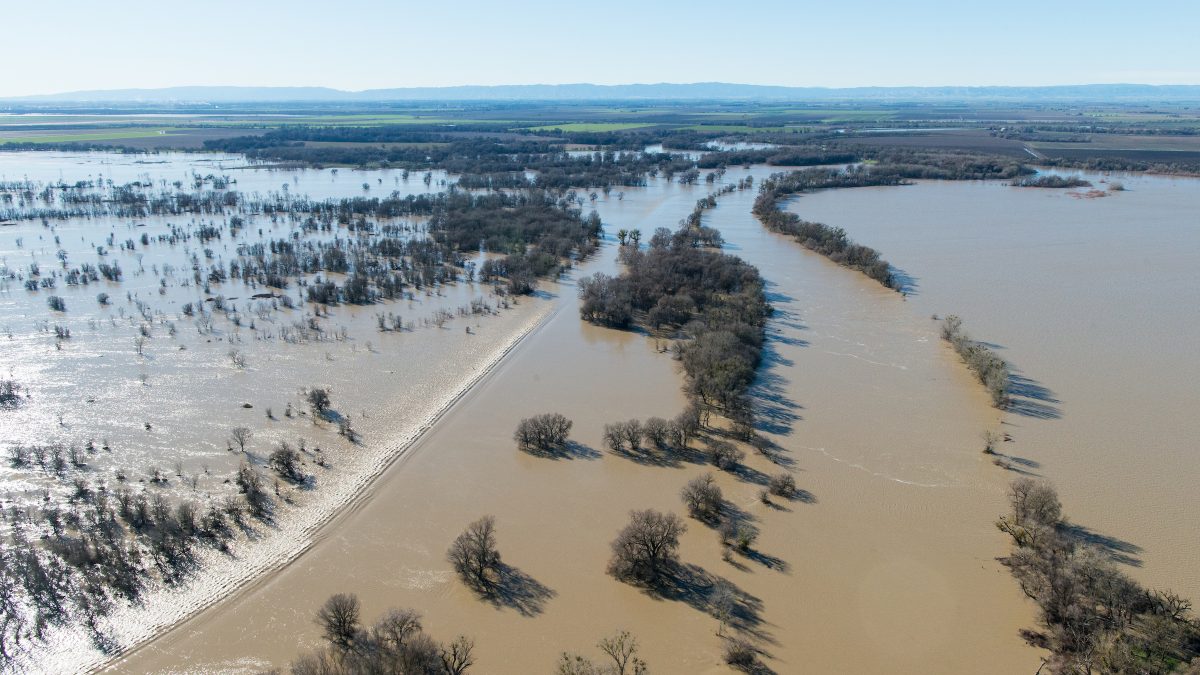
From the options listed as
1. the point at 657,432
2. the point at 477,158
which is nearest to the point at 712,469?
the point at 657,432

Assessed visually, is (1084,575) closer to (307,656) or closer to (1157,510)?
(1157,510)

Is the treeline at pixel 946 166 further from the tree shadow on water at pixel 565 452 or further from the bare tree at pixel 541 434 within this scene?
the bare tree at pixel 541 434

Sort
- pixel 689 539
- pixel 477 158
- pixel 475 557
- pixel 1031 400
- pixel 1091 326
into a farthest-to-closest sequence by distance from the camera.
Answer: pixel 477 158, pixel 1091 326, pixel 1031 400, pixel 689 539, pixel 475 557

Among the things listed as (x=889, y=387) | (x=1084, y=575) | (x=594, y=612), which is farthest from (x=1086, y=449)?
(x=594, y=612)

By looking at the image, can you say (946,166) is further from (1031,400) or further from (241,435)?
(241,435)

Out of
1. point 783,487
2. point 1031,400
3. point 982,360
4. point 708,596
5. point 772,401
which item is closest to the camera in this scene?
point 708,596

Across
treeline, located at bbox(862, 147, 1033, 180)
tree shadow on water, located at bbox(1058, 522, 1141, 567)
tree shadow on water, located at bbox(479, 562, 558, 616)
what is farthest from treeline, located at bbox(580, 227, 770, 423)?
treeline, located at bbox(862, 147, 1033, 180)

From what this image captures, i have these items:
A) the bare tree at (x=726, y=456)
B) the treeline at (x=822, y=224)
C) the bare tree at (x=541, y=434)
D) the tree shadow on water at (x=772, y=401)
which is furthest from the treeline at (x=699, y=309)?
the treeline at (x=822, y=224)
